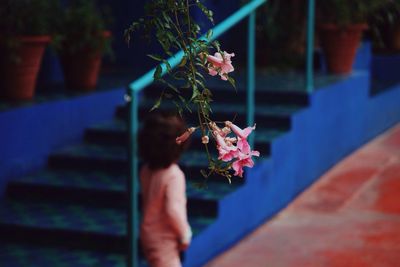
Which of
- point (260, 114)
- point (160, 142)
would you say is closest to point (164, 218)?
point (160, 142)

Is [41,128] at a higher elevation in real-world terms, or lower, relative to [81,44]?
lower

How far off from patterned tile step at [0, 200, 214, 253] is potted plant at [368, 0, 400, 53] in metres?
3.77

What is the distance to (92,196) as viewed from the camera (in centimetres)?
518

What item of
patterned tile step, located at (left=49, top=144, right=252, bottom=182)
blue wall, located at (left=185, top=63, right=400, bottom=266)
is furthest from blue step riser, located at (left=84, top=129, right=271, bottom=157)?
blue wall, located at (left=185, top=63, right=400, bottom=266)

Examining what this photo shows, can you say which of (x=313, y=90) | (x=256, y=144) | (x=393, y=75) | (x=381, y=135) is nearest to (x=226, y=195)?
(x=256, y=144)

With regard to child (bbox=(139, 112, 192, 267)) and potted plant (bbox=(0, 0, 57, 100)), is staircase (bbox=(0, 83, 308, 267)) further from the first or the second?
child (bbox=(139, 112, 192, 267))

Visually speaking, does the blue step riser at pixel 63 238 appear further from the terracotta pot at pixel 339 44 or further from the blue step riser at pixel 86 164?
the terracotta pot at pixel 339 44

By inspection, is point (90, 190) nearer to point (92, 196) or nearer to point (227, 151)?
point (92, 196)

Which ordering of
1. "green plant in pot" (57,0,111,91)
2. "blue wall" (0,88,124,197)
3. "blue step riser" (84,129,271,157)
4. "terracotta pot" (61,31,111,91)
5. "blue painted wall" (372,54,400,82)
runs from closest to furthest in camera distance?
1. "blue wall" (0,88,124,197)
2. "blue step riser" (84,129,271,157)
3. "green plant in pot" (57,0,111,91)
4. "terracotta pot" (61,31,111,91)
5. "blue painted wall" (372,54,400,82)

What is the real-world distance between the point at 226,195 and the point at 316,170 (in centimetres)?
179

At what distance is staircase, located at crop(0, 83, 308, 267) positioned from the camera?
4.63m

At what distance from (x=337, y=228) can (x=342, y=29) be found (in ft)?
7.76

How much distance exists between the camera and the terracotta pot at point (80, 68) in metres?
6.20

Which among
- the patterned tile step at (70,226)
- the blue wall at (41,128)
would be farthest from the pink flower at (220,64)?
the blue wall at (41,128)
